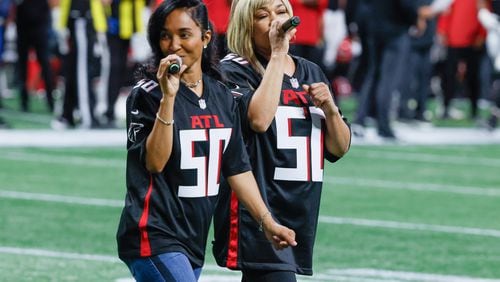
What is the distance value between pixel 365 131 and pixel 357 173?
3674 mm

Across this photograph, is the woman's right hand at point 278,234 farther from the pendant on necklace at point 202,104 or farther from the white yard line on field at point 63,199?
the white yard line on field at point 63,199

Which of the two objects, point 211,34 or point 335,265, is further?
point 335,265

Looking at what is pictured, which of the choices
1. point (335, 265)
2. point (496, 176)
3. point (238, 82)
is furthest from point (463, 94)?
point (238, 82)

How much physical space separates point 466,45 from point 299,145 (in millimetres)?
15815

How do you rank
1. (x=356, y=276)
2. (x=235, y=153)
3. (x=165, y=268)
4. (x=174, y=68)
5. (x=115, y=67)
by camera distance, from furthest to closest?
(x=115, y=67), (x=356, y=276), (x=235, y=153), (x=165, y=268), (x=174, y=68)

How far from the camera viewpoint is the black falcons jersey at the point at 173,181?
5.16m

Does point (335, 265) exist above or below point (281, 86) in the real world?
below

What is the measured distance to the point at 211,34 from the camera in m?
5.43

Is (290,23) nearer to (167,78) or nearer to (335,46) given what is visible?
(167,78)

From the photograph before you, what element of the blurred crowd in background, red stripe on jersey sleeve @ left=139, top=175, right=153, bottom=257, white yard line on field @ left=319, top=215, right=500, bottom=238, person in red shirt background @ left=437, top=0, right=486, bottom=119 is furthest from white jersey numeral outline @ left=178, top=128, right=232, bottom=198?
person in red shirt background @ left=437, top=0, right=486, bottom=119

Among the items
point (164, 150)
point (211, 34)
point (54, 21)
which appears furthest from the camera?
point (54, 21)

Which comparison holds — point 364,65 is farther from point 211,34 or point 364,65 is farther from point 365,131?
point 211,34

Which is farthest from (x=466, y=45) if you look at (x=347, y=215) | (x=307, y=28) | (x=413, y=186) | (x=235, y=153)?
(x=235, y=153)

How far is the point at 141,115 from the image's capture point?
5180 millimetres
